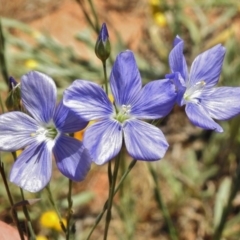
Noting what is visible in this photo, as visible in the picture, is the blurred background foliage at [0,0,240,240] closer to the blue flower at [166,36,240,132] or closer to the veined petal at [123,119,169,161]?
the blue flower at [166,36,240,132]

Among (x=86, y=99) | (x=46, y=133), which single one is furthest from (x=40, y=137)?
(x=86, y=99)

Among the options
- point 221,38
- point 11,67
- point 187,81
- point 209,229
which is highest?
point 187,81

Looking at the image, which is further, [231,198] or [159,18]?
[159,18]

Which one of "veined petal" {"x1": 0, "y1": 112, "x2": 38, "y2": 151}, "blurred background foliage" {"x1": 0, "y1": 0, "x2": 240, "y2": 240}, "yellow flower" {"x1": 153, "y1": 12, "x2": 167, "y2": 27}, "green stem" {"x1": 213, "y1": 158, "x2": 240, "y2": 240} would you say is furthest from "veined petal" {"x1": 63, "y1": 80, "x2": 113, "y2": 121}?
"yellow flower" {"x1": 153, "y1": 12, "x2": 167, "y2": 27}

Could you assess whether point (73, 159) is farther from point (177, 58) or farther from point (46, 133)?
point (177, 58)

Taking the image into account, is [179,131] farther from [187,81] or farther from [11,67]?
[187,81]

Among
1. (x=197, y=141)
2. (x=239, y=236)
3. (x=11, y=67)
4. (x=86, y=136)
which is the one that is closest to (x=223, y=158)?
(x=197, y=141)
